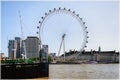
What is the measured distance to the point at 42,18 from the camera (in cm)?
2503

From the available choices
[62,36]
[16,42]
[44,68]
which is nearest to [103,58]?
[16,42]

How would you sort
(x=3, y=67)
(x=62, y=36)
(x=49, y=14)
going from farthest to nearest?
(x=62, y=36) → (x=49, y=14) → (x=3, y=67)

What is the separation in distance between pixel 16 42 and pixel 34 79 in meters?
23.0

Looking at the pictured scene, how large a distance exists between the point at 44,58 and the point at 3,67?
5454 mm

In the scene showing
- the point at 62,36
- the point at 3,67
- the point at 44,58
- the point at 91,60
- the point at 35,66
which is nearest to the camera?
the point at 3,67

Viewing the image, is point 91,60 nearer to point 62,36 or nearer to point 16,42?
point 16,42

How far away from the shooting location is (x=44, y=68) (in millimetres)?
21250

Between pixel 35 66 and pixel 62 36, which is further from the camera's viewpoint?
pixel 62 36

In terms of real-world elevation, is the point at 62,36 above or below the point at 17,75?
above

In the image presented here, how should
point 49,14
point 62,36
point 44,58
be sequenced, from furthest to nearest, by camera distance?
point 62,36
point 49,14
point 44,58

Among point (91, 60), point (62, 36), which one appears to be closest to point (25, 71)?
point (62, 36)

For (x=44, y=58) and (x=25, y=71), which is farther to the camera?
(x=44, y=58)

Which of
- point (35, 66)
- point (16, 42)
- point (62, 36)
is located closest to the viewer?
point (35, 66)

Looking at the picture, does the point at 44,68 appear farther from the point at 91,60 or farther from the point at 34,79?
the point at 91,60
